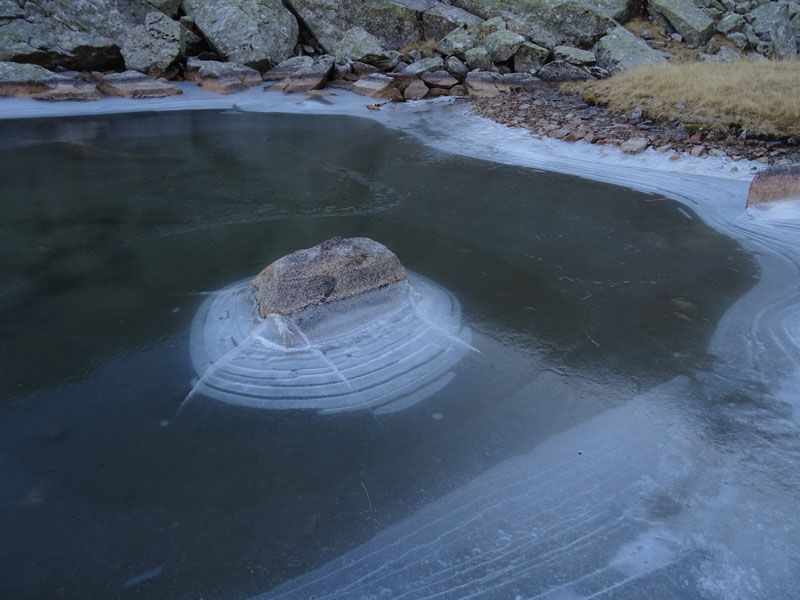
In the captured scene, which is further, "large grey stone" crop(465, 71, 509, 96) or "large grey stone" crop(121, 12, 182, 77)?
"large grey stone" crop(121, 12, 182, 77)

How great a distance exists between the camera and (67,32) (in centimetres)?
1290

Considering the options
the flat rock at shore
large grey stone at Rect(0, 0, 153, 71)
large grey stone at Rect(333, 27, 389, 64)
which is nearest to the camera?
the flat rock at shore

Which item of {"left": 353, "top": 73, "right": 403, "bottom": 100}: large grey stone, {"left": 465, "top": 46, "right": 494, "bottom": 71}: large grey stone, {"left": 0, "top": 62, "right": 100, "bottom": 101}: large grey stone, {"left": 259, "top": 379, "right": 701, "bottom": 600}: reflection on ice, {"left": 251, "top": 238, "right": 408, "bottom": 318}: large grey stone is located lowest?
{"left": 259, "top": 379, "right": 701, "bottom": 600}: reflection on ice

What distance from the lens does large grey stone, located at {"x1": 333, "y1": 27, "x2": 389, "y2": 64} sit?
13.5m

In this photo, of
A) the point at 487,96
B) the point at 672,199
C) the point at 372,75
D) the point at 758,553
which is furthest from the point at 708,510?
the point at 372,75

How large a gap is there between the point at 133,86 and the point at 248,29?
322 cm

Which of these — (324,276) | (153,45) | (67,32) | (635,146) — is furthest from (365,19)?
(324,276)

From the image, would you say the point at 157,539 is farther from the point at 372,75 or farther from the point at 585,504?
the point at 372,75

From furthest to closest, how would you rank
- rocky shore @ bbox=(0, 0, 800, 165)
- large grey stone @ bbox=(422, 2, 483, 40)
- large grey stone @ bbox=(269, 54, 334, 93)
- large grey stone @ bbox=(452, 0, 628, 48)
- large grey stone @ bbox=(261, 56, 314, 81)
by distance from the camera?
large grey stone @ bbox=(422, 2, 483, 40) → large grey stone @ bbox=(452, 0, 628, 48) → large grey stone @ bbox=(261, 56, 314, 81) → large grey stone @ bbox=(269, 54, 334, 93) → rocky shore @ bbox=(0, 0, 800, 165)

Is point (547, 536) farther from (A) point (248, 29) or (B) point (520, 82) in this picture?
(A) point (248, 29)

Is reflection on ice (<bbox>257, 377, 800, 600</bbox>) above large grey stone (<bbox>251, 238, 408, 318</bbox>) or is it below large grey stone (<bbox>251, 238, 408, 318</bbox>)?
below

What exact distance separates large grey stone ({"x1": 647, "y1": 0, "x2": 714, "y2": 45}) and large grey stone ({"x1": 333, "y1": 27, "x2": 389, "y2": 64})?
274 inches

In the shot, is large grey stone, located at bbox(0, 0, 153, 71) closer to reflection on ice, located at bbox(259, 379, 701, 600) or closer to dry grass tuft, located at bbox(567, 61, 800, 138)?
dry grass tuft, located at bbox(567, 61, 800, 138)

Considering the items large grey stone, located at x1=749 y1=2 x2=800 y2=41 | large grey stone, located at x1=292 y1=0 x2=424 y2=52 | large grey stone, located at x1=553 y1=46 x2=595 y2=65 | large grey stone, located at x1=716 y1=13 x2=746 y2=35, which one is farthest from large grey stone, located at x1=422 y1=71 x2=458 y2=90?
large grey stone, located at x1=749 y1=2 x2=800 y2=41
